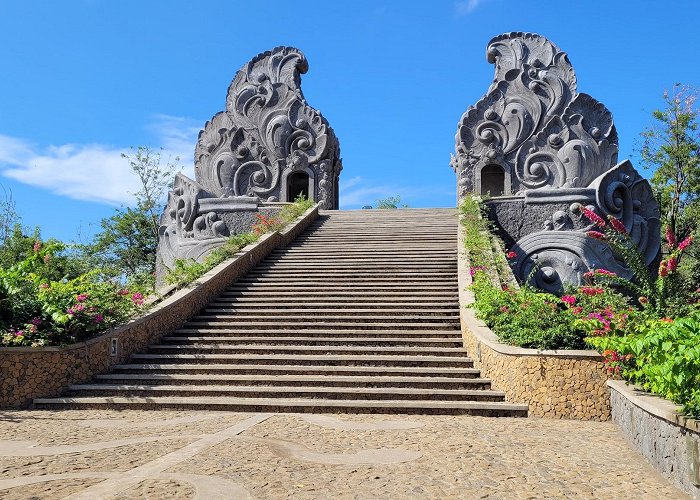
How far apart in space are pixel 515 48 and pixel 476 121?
3.20 m

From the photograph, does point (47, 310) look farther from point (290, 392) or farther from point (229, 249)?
point (229, 249)

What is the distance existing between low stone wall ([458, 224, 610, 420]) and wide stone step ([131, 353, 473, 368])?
104 centimetres

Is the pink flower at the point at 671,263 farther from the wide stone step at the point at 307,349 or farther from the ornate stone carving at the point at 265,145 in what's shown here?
the ornate stone carving at the point at 265,145

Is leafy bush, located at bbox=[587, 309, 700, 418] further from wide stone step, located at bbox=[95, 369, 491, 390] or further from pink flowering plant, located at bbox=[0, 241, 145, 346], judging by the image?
pink flowering plant, located at bbox=[0, 241, 145, 346]

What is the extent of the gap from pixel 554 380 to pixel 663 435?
2.35m

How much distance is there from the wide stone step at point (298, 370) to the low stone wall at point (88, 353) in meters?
0.36

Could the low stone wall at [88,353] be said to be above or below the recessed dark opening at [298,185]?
below

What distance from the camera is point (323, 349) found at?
30.5 feet

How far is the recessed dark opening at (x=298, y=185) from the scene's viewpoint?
22.6 m

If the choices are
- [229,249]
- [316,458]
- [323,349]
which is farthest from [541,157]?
[316,458]

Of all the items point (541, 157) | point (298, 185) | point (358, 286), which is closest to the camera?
point (358, 286)

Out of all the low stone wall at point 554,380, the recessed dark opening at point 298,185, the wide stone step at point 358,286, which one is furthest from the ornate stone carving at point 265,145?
the low stone wall at point 554,380

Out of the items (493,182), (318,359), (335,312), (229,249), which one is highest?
(493,182)

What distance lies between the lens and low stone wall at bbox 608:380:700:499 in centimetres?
448
